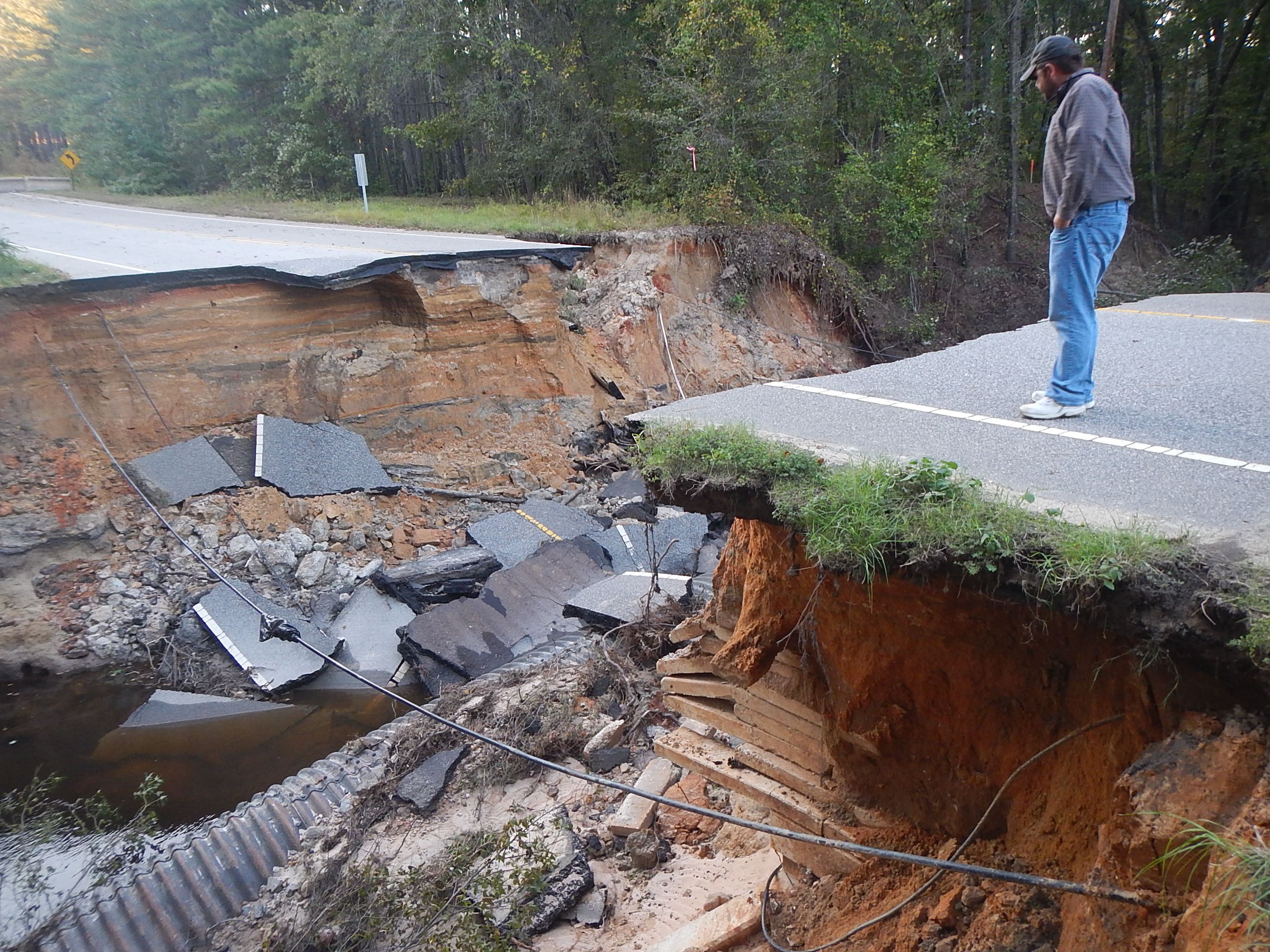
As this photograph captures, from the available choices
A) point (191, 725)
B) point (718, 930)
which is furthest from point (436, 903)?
point (191, 725)

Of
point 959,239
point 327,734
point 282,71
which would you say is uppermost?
point 282,71

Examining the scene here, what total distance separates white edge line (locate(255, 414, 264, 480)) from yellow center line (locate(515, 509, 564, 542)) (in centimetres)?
334

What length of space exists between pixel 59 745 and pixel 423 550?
4377mm

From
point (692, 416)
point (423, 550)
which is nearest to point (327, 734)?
point (423, 550)

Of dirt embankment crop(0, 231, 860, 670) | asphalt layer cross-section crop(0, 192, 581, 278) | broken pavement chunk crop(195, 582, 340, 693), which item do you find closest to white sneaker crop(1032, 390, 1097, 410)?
broken pavement chunk crop(195, 582, 340, 693)

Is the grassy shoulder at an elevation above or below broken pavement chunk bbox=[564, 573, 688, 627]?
above

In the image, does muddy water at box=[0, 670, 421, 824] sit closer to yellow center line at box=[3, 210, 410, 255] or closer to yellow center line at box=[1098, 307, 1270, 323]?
yellow center line at box=[3, 210, 410, 255]

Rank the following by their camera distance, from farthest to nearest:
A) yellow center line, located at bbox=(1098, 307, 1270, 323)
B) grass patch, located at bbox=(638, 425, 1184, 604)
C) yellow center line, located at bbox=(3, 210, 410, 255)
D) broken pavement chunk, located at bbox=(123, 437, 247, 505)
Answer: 1. yellow center line, located at bbox=(3, 210, 410, 255)
2. broken pavement chunk, located at bbox=(123, 437, 247, 505)
3. yellow center line, located at bbox=(1098, 307, 1270, 323)
4. grass patch, located at bbox=(638, 425, 1184, 604)

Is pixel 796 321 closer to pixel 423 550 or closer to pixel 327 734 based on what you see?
pixel 423 550

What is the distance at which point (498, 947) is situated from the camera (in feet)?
15.6

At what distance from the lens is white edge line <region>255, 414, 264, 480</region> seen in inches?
426

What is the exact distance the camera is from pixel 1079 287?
14.7 ft

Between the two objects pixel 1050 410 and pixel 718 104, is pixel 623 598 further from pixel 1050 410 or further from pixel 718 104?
pixel 718 104

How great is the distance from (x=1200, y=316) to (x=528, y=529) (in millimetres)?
7827
